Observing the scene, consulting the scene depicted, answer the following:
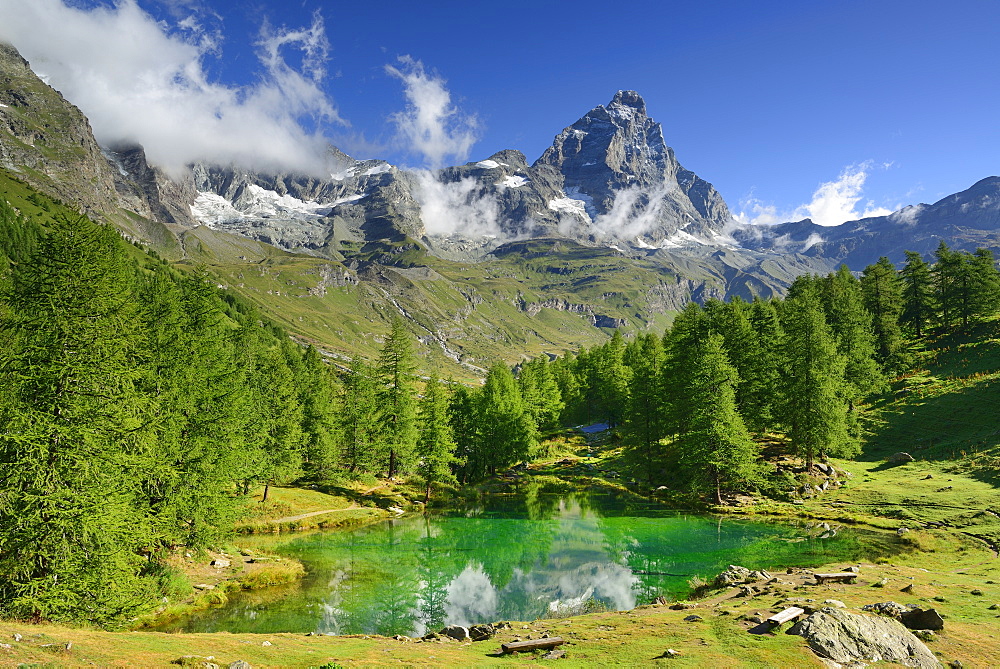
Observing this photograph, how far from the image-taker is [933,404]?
2373 inches

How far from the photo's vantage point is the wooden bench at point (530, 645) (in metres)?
18.7

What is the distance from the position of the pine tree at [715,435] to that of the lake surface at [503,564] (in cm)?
568

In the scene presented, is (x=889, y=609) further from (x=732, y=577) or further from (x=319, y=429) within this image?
(x=319, y=429)

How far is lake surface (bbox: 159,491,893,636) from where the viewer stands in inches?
1119

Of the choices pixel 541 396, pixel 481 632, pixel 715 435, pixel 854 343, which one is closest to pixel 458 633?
pixel 481 632

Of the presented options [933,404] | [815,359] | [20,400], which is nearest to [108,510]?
[20,400]

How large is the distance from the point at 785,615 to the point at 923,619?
4644 mm

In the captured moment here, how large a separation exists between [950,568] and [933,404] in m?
41.5

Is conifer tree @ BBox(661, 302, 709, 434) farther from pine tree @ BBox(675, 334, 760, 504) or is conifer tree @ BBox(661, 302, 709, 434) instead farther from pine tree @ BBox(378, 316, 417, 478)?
pine tree @ BBox(378, 316, 417, 478)

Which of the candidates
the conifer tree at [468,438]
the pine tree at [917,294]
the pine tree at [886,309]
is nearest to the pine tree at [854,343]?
the pine tree at [886,309]

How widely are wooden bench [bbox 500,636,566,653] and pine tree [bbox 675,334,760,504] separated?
36.9 m

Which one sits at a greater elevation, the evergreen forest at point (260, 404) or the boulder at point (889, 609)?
the evergreen forest at point (260, 404)

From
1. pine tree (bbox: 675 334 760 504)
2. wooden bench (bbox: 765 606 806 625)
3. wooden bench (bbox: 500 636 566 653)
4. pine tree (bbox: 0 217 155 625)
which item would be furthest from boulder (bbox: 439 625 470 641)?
pine tree (bbox: 675 334 760 504)

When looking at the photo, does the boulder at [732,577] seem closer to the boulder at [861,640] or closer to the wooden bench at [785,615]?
the wooden bench at [785,615]
